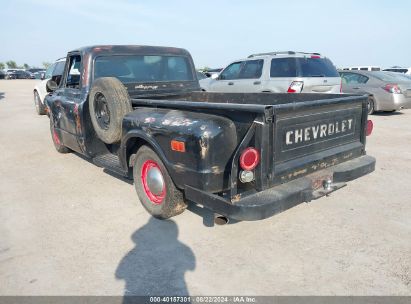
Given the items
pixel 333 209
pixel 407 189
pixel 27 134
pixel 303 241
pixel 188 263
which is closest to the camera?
pixel 188 263

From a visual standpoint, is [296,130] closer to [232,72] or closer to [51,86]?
[51,86]

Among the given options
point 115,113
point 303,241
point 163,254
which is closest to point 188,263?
point 163,254

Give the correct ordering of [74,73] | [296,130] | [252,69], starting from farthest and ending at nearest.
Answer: [252,69] < [74,73] < [296,130]

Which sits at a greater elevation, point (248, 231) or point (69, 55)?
point (69, 55)

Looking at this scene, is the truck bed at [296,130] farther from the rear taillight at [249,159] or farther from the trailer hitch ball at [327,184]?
the trailer hitch ball at [327,184]

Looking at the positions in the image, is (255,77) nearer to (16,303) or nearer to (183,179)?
(183,179)

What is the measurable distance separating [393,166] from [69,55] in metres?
5.54

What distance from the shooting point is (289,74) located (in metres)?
8.26

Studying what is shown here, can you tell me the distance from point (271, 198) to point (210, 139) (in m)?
0.71

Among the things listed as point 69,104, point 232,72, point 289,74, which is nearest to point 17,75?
point 232,72

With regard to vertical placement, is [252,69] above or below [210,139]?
above

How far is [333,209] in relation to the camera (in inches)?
159

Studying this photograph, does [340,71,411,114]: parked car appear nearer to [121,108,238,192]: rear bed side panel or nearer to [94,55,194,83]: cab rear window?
[94,55,194,83]: cab rear window

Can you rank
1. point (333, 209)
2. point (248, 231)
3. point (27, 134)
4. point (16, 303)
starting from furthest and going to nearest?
1. point (27, 134)
2. point (333, 209)
3. point (248, 231)
4. point (16, 303)
